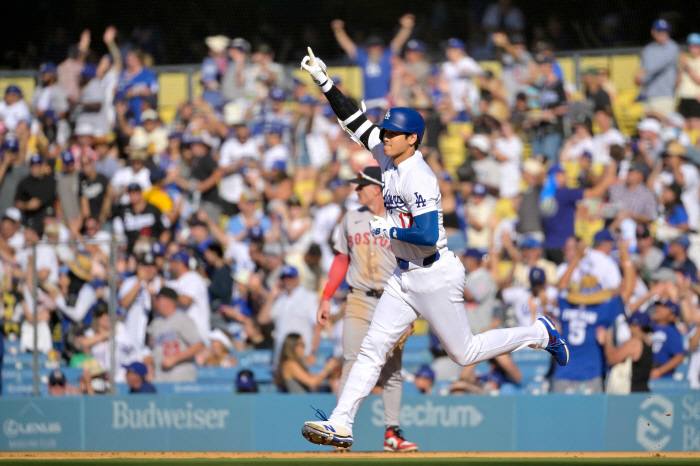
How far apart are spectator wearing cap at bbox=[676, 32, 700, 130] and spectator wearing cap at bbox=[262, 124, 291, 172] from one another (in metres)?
5.55

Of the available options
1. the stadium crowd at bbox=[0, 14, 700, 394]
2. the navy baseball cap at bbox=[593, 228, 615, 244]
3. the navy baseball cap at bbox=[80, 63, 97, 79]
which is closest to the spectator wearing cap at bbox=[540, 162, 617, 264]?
the stadium crowd at bbox=[0, 14, 700, 394]

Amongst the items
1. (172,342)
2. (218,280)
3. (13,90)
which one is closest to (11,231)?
(218,280)

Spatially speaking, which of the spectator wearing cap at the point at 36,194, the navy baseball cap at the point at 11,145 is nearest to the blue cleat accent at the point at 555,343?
the spectator wearing cap at the point at 36,194

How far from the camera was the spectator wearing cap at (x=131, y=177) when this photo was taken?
492 inches

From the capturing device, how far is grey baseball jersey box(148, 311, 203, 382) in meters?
9.86

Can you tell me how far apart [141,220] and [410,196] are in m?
6.84

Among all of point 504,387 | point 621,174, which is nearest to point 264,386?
point 504,387

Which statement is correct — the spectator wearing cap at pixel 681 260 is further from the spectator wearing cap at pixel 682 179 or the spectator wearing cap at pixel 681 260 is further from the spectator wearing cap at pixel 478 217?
the spectator wearing cap at pixel 478 217

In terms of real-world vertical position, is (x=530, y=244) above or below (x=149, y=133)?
below

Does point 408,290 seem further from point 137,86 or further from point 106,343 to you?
point 137,86

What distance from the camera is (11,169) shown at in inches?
526

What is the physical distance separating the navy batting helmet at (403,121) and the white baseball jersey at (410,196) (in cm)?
20

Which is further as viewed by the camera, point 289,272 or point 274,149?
point 274,149

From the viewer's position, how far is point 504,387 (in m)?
9.43
